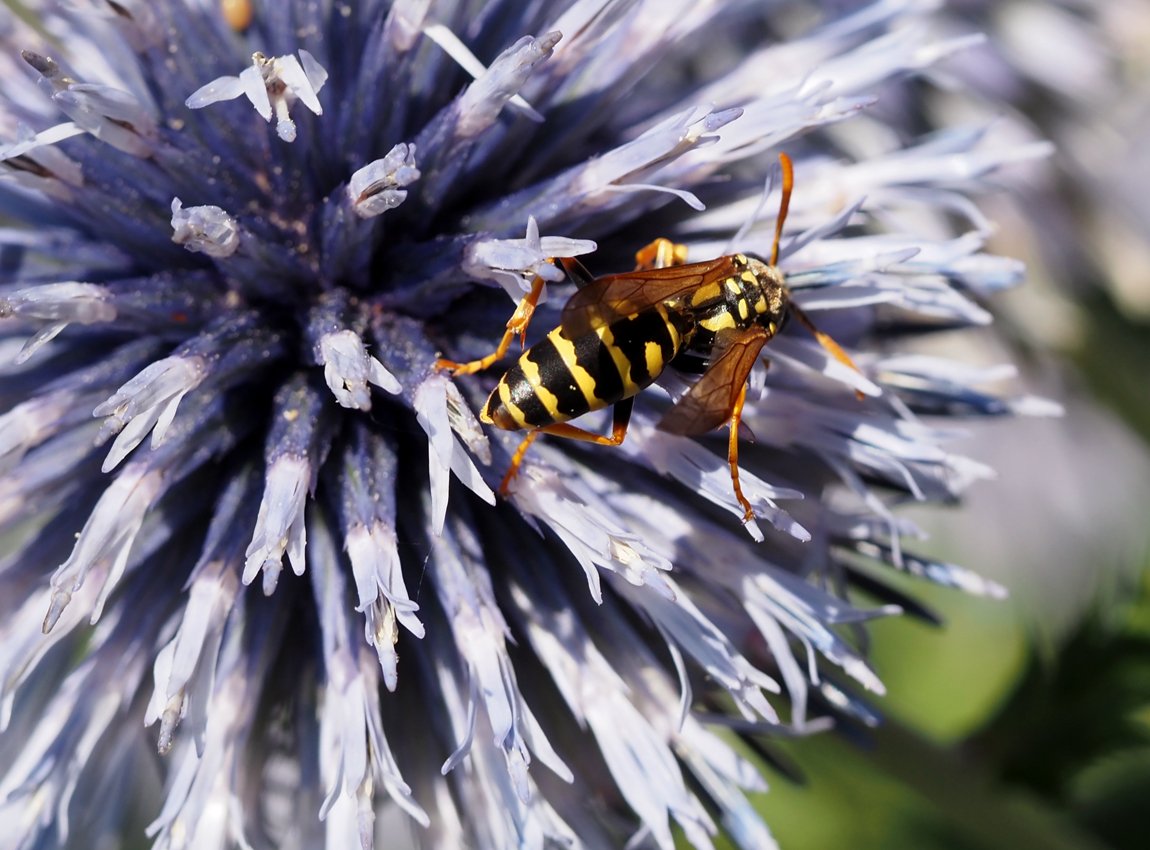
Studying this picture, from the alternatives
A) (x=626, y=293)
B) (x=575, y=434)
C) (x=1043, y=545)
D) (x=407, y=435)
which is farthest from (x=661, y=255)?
(x=1043, y=545)

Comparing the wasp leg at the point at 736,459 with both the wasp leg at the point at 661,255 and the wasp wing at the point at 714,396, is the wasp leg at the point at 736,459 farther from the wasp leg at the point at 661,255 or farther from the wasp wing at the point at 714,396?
the wasp leg at the point at 661,255

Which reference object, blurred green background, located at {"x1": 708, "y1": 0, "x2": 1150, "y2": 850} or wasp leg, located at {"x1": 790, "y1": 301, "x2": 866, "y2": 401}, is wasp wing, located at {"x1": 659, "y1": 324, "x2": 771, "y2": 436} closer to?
Answer: wasp leg, located at {"x1": 790, "y1": 301, "x2": 866, "y2": 401}

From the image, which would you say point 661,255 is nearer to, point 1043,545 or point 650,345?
point 650,345

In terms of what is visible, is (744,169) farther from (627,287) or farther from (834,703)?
(834,703)

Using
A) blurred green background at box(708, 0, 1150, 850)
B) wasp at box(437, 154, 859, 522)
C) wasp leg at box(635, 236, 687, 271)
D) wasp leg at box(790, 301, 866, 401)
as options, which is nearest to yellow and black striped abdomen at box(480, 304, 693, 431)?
wasp at box(437, 154, 859, 522)

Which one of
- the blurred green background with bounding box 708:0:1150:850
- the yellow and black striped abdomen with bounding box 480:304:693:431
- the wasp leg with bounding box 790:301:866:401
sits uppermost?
the yellow and black striped abdomen with bounding box 480:304:693:431

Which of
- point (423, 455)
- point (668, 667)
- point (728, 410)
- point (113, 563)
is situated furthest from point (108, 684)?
point (728, 410)
